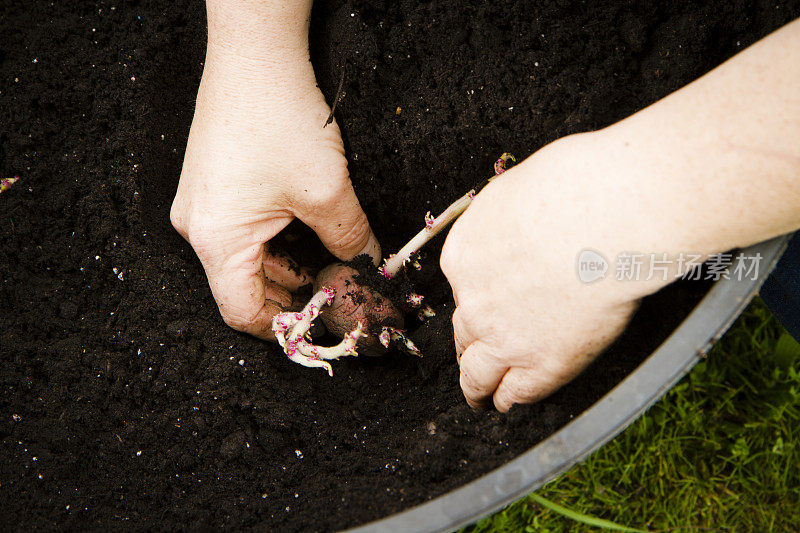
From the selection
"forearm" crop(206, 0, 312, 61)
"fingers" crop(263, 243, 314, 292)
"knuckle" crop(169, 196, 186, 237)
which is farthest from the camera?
"fingers" crop(263, 243, 314, 292)

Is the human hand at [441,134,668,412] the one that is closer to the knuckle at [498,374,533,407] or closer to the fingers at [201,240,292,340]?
the knuckle at [498,374,533,407]

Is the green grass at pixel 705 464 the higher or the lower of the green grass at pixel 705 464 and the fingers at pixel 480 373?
the lower

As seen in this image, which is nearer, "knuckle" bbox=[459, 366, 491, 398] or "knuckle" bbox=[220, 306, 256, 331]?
"knuckle" bbox=[459, 366, 491, 398]

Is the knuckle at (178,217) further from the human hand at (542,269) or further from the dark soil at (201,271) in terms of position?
the human hand at (542,269)

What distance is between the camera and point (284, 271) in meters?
1.23

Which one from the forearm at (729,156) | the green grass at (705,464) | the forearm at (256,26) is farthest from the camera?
the green grass at (705,464)

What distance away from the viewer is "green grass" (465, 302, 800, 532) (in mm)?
1373

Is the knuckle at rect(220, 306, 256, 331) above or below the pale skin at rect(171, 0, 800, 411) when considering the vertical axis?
Answer: below

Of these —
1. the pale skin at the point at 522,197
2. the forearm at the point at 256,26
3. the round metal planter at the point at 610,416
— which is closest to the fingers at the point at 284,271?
the pale skin at the point at 522,197

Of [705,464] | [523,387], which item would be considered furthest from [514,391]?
[705,464]

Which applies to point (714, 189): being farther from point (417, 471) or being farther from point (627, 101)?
point (417, 471)

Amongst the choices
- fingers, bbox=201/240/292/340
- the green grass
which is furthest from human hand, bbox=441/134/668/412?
the green grass

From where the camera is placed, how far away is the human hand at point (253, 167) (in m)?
1.01

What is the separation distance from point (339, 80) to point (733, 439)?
1.27 m
